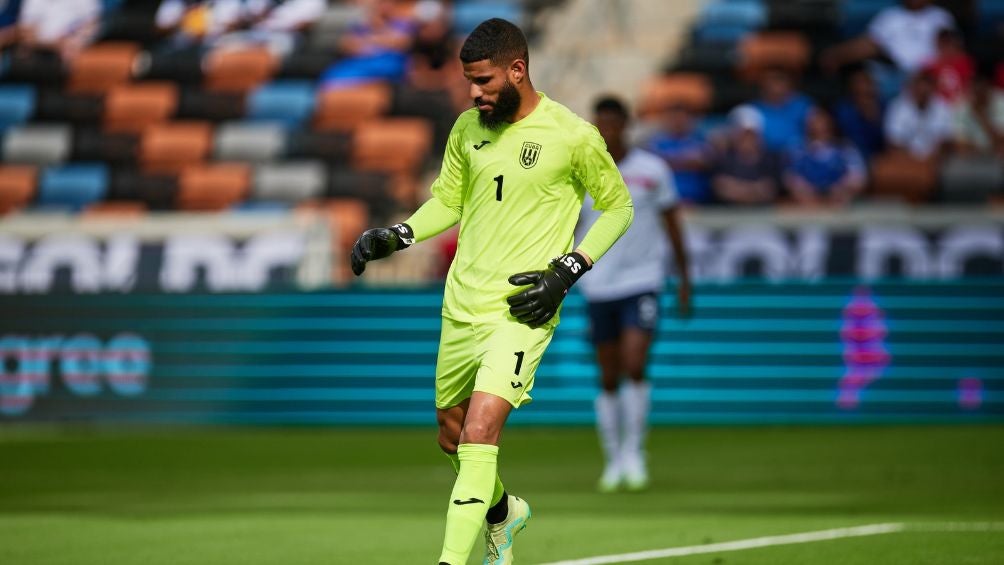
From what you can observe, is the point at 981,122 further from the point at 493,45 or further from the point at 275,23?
the point at 493,45

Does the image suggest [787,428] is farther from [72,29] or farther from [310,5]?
[72,29]

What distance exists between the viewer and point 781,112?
2000 centimetres

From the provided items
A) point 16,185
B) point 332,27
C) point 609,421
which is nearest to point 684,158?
point 332,27

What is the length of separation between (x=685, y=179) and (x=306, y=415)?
5.34 meters

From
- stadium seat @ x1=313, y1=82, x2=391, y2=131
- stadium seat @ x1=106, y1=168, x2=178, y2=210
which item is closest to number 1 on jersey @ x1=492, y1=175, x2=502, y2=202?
stadium seat @ x1=313, y1=82, x2=391, y2=131

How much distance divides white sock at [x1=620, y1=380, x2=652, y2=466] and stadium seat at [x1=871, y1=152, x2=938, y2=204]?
8.07 meters

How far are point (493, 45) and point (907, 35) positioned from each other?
15.3 meters

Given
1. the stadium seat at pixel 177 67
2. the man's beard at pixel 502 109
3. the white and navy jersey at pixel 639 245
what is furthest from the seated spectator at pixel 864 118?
the man's beard at pixel 502 109

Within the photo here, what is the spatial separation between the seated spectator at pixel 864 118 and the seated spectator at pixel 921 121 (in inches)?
6.8

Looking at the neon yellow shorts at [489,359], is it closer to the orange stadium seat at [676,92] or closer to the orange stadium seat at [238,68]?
the orange stadium seat at [676,92]

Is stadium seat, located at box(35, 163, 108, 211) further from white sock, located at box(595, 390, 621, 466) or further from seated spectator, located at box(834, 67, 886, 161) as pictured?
white sock, located at box(595, 390, 621, 466)

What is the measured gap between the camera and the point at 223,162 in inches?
907

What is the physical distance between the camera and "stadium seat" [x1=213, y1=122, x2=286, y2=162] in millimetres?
22734

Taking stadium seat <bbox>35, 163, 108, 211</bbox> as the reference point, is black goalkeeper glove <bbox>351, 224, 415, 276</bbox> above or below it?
below
